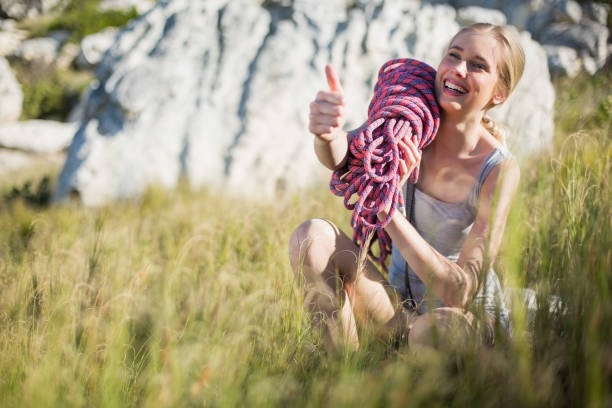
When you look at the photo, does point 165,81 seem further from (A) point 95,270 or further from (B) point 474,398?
(B) point 474,398

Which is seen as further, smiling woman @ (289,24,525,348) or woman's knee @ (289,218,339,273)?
woman's knee @ (289,218,339,273)

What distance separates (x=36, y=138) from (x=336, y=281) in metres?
7.55

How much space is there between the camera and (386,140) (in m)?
1.62

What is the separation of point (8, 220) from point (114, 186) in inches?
34.7

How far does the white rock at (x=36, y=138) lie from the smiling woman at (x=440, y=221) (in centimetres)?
713

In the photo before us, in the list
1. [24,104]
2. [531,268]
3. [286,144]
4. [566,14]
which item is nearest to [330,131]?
[531,268]

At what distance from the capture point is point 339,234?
1.80 meters

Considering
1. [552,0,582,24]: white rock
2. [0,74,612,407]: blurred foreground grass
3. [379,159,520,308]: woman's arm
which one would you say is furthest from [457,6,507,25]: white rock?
[379,159,520,308]: woman's arm

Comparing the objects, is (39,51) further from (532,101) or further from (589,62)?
(589,62)

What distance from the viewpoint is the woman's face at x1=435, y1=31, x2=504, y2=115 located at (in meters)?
1.64

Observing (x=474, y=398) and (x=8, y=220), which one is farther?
(x=8, y=220)

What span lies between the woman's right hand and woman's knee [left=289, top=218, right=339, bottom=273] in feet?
1.25

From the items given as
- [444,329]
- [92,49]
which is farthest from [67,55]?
[444,329]

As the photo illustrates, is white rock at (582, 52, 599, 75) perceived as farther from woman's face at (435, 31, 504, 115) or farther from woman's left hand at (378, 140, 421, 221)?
woman's left hand at (378, 140, 421, 221)
